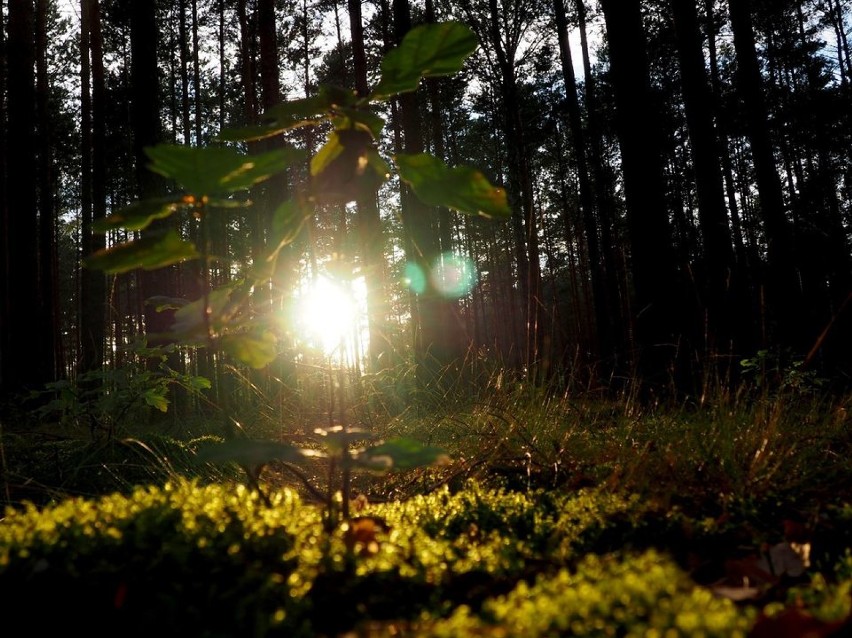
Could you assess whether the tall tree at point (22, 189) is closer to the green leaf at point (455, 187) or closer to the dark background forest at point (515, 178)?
the dark background forest at point (515, 178)

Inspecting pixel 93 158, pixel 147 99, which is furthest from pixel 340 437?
pixel 93 158

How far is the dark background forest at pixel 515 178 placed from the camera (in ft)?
15.4

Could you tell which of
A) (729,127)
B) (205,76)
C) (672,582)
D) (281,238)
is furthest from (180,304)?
(205,76)

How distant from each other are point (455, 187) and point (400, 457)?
532 millimetres

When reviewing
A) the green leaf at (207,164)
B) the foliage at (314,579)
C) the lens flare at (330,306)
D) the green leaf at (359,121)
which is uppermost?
the green leaf at (359,121)

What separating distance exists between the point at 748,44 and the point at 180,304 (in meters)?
10.00

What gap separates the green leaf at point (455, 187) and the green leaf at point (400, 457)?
0.47 metres

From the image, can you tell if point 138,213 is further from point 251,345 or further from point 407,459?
point 407,459

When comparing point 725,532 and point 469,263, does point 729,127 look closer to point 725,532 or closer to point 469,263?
point 469,263

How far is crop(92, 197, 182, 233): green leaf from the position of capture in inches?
42.0

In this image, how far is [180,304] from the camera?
137 centimetres

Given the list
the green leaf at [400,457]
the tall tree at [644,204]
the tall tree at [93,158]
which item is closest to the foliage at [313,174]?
the green leaf at [400,457]

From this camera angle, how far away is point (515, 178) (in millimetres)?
19922

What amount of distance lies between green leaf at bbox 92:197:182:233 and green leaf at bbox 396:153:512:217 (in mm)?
472
